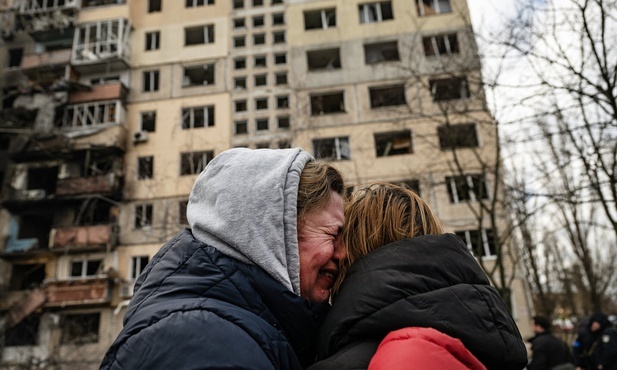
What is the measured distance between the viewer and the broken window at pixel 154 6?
28923 millimetres

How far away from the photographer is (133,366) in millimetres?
1240

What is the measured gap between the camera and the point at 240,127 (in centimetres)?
2494

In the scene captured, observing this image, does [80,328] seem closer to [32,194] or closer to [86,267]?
[86,267]

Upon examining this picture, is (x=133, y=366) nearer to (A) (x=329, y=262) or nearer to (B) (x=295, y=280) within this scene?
(B) (x=295, y=280)

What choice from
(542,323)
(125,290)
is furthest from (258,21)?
(542,323)

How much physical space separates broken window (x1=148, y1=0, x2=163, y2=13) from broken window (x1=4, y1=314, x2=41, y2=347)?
20.0 m

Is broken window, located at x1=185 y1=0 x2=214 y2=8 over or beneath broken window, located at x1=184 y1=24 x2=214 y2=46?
over

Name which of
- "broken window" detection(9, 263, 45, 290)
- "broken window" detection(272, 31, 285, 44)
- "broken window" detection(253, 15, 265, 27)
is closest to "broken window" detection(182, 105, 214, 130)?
"broken window" detection(272, 31, 285, 44)

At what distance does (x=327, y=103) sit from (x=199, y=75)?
858 centimetres

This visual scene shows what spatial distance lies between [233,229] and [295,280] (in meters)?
0.33

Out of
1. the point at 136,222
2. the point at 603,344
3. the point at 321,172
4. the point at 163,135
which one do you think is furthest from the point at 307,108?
the point at 321,172

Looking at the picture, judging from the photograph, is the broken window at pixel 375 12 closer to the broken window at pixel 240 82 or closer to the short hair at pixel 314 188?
the broken window at pixel 240 82

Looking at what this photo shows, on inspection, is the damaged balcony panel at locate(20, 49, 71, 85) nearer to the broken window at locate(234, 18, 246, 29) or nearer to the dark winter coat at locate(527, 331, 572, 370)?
the broken window at locate(234, 18, 246, 29)

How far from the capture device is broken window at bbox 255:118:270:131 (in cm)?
2448
